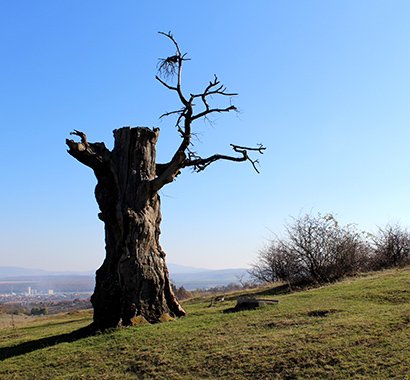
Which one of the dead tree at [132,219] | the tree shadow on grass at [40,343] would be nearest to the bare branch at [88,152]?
the dead tree at [132,219]

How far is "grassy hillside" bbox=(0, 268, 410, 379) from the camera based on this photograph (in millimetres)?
7672

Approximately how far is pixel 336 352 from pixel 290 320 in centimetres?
296

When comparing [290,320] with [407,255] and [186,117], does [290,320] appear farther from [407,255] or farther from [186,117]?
[407,255]

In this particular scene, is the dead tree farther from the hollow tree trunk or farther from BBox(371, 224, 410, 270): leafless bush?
BBox(371, 224, 410, 270): leafless bush

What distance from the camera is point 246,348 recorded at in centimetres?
884

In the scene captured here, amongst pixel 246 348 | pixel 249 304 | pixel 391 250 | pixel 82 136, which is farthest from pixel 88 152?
pixel 391 250

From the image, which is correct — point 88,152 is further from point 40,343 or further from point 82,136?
point 40,343

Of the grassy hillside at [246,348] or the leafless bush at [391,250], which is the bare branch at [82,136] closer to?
the grassy hillside at [246,348]

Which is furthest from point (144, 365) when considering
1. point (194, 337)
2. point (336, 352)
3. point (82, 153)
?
point (82, 153)

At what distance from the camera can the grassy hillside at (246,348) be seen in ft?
25.2

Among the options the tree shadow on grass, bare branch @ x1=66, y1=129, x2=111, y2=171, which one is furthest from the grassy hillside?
bare branch @ x1=66, y1=129, x2=111, y2=171

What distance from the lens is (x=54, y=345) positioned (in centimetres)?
1134

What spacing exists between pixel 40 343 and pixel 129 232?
11.9ft

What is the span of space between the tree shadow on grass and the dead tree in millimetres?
422
